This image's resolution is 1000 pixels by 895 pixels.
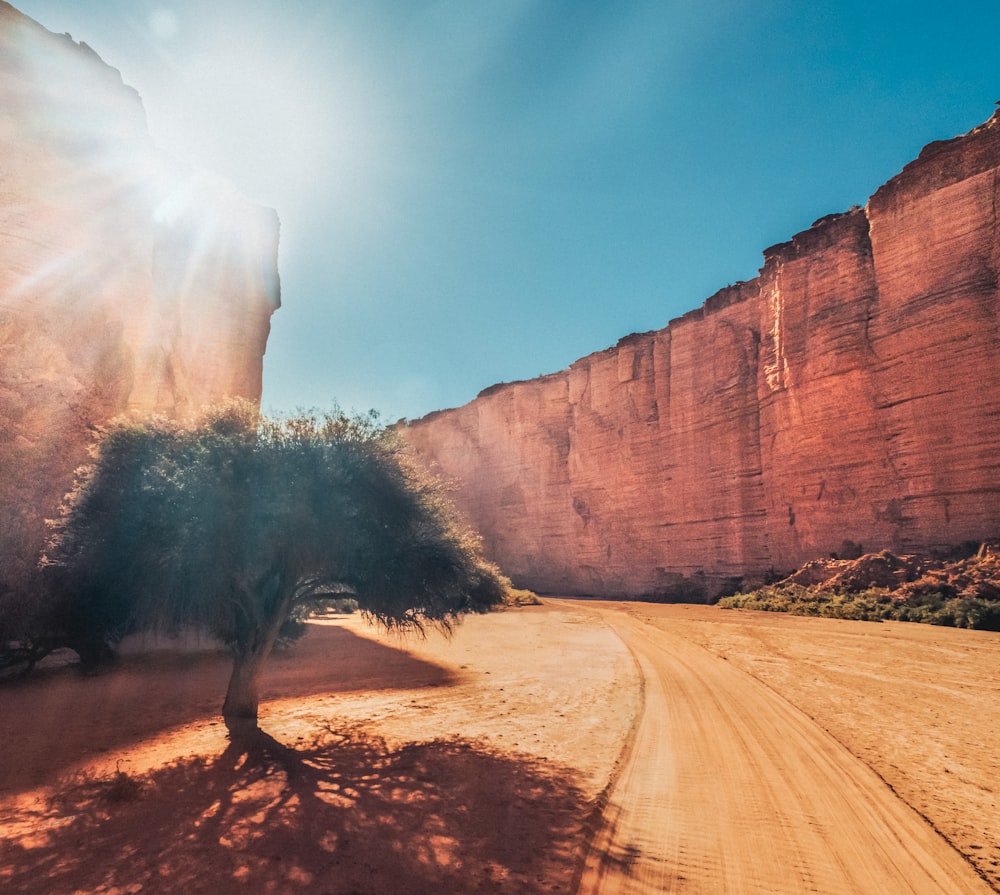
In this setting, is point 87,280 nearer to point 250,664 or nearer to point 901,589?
point 250,664

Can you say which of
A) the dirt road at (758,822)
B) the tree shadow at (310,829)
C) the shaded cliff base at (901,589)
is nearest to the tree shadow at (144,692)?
the tree shadow at (310,829)

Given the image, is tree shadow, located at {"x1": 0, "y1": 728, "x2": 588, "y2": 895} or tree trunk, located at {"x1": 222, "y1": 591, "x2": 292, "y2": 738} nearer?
tree shadow, located at {"x1": 0, "y1": 728, "x2": 588, "y2": 895}

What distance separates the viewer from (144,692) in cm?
1257

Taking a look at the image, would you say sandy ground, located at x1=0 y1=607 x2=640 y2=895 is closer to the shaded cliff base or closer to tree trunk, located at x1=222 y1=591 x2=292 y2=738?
tree trunk, located at x1=222 y1=591 x2=292 y2=738

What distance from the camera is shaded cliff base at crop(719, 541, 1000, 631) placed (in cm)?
1992

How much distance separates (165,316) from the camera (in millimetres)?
24359

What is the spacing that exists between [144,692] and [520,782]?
10.4 m

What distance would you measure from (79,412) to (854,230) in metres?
36.8

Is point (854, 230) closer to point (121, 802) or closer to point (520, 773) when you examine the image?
point (520, 773)

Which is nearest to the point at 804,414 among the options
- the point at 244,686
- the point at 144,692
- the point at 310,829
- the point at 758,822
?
the point at 758,822

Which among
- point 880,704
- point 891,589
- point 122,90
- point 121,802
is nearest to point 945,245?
point 891,589

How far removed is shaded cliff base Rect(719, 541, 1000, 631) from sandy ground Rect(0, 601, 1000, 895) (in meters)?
7.57

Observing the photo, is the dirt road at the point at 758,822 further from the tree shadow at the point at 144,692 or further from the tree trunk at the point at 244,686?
the tree shadow at the point at 144,692

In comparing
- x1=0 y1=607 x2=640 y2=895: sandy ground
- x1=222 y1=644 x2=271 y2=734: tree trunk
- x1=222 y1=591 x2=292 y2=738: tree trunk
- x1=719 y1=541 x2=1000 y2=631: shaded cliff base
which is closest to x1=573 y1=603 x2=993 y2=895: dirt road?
x1=0 y1=607 x2=640 y2=895: sandy ground
